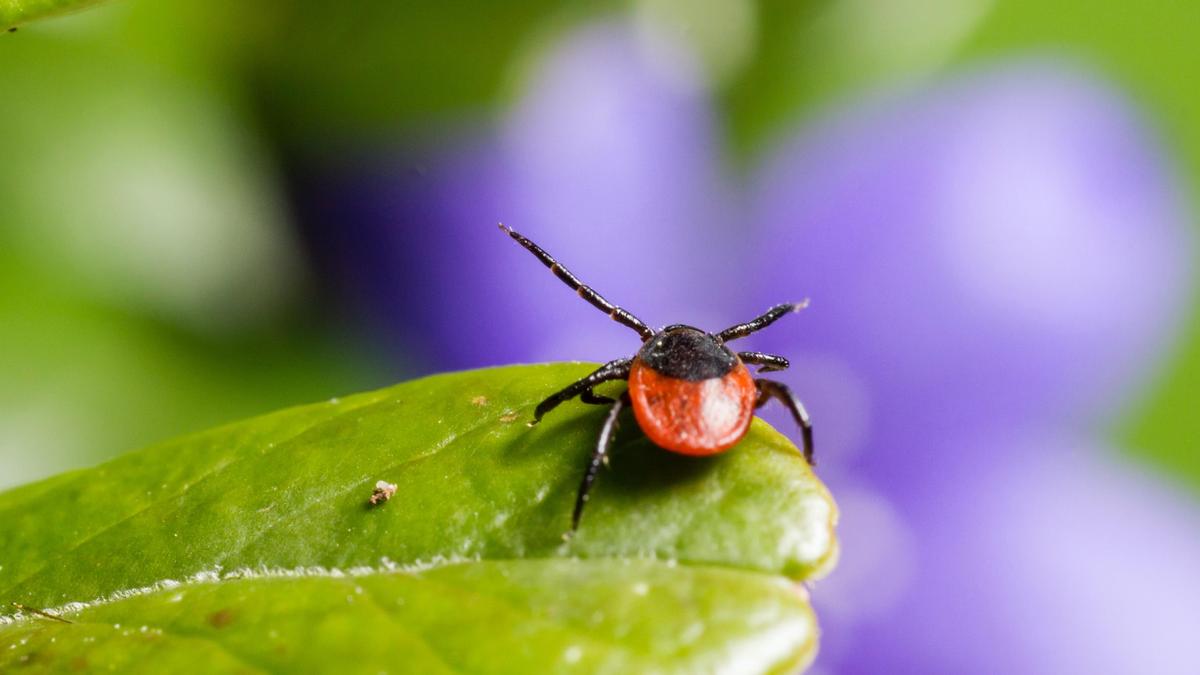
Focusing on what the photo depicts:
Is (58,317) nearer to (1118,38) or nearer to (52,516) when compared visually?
(52,516)

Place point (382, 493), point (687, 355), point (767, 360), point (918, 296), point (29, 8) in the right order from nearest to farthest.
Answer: point (29, 8) < point (382, 493) < point (687, 355) < point (767, 360) < point (918, 296)

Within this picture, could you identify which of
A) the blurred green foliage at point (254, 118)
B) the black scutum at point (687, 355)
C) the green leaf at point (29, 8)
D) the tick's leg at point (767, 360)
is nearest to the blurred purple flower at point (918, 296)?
the blurred green foliage at point (254, 118)

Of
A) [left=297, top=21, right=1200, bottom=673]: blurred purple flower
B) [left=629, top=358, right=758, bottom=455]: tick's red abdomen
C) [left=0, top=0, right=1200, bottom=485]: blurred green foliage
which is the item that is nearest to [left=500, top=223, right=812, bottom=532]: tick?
[left=629, top=358, right=758, bottom=455]: tick's red abdomen

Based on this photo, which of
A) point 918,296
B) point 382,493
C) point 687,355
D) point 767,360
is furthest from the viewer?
point 918,296

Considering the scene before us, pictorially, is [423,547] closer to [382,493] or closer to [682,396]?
[382,493]

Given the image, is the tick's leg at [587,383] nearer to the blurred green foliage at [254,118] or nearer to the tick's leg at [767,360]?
the tick's leg at [767,360]

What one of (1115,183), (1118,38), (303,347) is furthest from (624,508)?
(1118,38)

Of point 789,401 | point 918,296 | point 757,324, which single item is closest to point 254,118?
point 918,296
